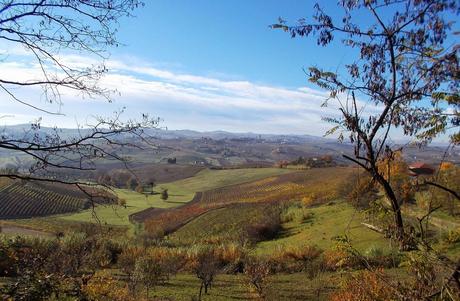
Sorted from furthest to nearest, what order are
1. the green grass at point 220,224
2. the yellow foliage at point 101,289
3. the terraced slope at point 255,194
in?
the terraced slope at point 255,194, the green grass at point 220,224, the yellow foliage at point 101,289

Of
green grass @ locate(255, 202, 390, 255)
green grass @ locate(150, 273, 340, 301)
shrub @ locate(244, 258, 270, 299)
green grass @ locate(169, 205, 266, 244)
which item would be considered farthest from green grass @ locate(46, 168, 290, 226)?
shrub @ locate(244, 258, 270, 299)

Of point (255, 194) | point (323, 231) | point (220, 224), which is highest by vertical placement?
point (323, 231)

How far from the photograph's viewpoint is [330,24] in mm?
5570

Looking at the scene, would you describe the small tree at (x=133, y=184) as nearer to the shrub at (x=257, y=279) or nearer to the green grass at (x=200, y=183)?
the shrub at (x=257, y=279)

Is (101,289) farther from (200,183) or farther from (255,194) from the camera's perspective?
(200,183)

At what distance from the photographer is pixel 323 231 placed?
126ft

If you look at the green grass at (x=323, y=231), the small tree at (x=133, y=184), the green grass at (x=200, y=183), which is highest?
the small tree at (x=133, y=184)

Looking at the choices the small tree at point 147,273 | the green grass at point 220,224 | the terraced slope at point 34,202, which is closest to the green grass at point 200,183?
the terraced slope at point 34,202

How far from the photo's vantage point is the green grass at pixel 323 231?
31172 millimetres

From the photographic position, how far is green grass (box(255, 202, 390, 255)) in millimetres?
31172

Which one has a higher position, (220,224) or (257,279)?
(257,279)

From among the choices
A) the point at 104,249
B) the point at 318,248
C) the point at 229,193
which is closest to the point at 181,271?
the point at 104,249

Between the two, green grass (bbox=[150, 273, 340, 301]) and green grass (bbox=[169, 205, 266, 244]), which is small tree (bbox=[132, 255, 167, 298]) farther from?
green grass (bbox=[169, 205, 266, 244])

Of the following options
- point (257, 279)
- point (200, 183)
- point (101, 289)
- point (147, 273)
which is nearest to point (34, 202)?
point (200, 183)
